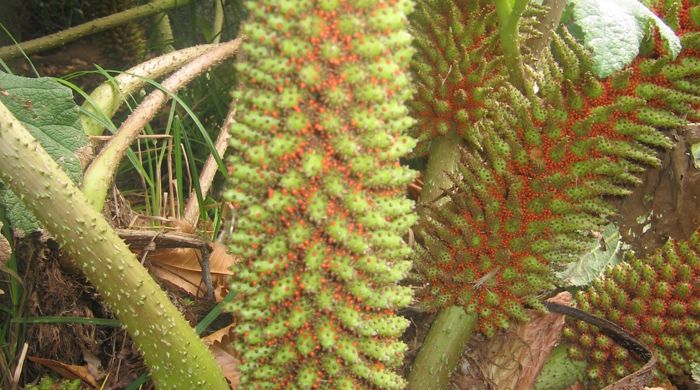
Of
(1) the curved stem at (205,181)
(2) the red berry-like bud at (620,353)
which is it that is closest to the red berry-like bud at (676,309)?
(2) the red berry-like bud at (620,353)

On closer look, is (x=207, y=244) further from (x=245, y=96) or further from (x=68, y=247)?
(x=245, y=96)

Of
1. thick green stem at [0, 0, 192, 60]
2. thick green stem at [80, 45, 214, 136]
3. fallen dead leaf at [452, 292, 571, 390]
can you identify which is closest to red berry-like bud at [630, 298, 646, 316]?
fallen dead leaf at [452, 292, 571, 390]

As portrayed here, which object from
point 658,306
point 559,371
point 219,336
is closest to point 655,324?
point 658,306

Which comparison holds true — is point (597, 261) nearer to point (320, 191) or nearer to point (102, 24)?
point (320, 191)

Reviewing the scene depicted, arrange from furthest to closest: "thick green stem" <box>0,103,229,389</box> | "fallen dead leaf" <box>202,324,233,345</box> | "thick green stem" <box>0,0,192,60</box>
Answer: "thick green stem" <box>0,0,192,60</box> < "fallen dead leaf" <box>202,324,233,345</box> < "thick green stem" <box>0,103,229,389</box>

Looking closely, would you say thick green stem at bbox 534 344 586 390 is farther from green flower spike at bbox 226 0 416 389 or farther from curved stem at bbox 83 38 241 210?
curved stem at bbox 83 38 241 210

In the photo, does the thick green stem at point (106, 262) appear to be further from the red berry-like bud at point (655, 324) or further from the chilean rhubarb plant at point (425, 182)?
the red berry-like bud at point (655, 324)

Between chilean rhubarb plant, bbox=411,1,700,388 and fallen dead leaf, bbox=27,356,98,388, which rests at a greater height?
chilean rhubarb plant, bbox=411,1,700,388
